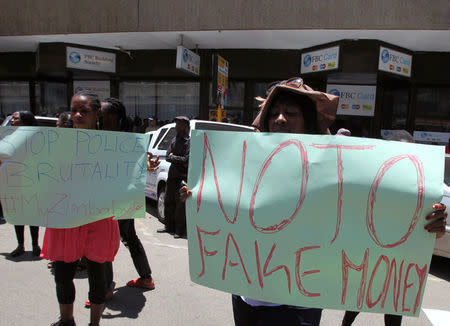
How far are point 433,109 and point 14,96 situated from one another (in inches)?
667

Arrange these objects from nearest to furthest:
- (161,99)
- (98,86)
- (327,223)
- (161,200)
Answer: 1. (327,223)
2. (161,200)
3. (161,99)
4. (98,86)

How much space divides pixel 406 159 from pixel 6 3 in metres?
14.5

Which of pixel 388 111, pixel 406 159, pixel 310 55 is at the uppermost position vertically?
pixel 310 55

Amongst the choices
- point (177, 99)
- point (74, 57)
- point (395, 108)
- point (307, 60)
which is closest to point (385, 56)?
point (307, 60)

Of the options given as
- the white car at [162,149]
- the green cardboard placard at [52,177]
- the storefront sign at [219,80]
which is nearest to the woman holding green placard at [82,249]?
the green cardboard placard at [52,177]

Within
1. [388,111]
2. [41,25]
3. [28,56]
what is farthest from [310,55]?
[28,56]

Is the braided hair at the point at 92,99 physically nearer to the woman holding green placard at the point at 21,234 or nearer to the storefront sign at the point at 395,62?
the woman holding green placard at the point at 21,234

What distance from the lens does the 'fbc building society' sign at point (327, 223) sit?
4.66ft

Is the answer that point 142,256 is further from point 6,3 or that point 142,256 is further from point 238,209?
point 6,3

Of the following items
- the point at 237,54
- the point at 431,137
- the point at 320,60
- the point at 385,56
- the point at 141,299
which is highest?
the point at 237,54

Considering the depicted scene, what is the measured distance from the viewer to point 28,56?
14.0m

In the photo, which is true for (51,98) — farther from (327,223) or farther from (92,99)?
(327,223)

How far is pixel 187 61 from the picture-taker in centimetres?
1134

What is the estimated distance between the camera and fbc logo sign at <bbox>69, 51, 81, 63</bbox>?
12086 millimetres
